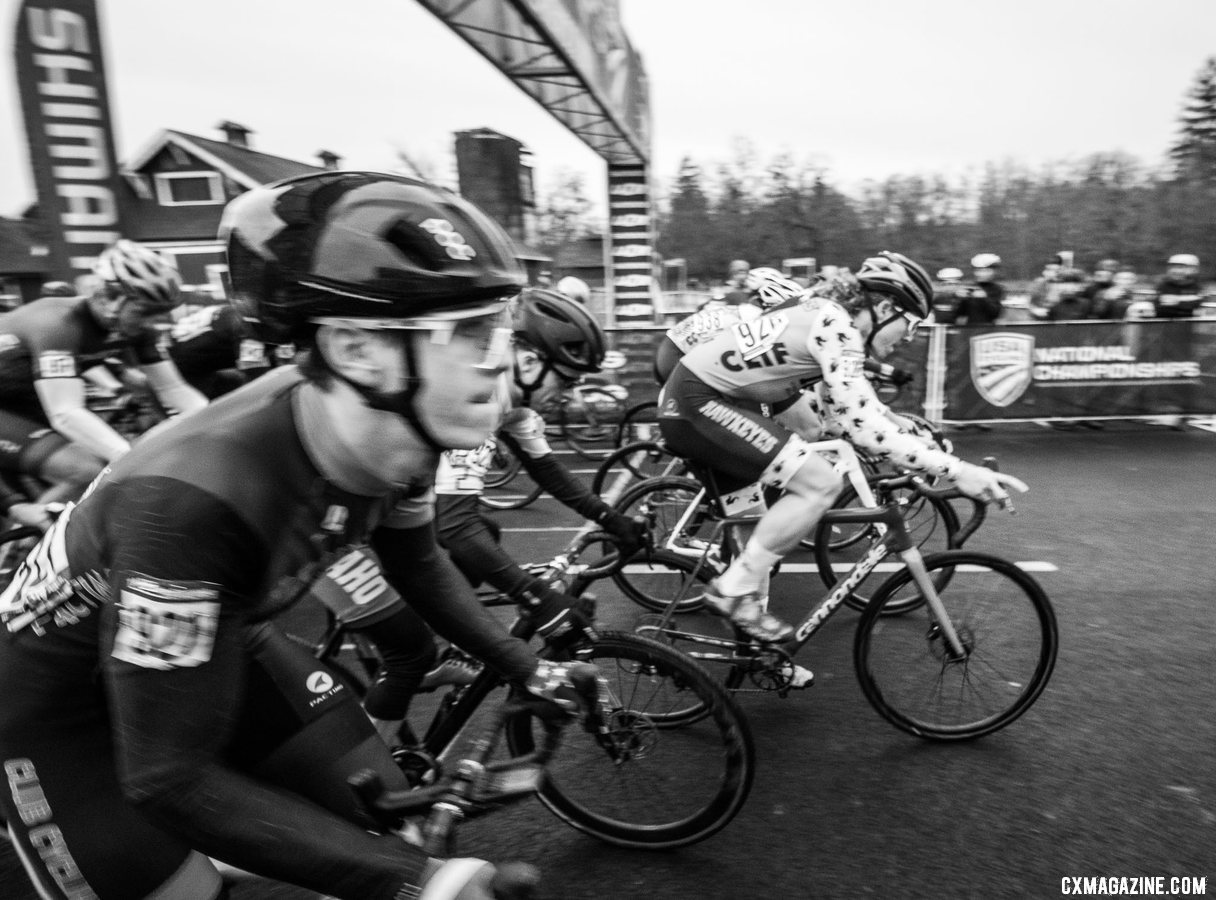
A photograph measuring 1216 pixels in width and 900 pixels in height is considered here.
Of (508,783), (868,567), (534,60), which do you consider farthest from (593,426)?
(508,783)

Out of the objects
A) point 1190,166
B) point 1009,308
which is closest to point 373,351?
point 1009,308

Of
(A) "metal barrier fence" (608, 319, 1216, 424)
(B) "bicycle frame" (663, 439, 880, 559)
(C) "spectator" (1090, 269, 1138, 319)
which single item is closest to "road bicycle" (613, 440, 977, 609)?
(B) "bicycle frame" (663, 439, 880, 559)

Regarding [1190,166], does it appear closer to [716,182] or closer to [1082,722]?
[716,182]

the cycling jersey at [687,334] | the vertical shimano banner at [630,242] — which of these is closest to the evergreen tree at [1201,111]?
the vertical shimano banner at [630,242]

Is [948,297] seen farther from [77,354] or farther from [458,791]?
Result: [458,791]

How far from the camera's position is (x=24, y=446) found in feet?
13.9

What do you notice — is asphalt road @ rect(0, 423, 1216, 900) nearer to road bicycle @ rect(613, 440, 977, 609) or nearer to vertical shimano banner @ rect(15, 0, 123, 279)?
road bicycle @ rect(613, 440, 977, 609)

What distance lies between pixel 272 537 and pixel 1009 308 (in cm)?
1278

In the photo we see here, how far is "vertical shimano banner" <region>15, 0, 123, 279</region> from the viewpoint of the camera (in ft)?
15.0

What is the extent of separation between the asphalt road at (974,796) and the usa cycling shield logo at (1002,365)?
17.6 ft

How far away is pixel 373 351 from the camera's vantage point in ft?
4.06

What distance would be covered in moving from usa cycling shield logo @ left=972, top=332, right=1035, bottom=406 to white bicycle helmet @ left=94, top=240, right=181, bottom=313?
8.75 meters

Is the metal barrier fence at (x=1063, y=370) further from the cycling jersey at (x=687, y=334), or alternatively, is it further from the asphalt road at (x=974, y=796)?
the asphalt road at (x=974, y=796)

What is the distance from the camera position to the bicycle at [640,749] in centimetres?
255
